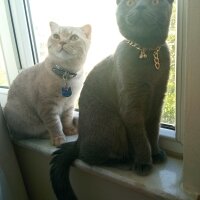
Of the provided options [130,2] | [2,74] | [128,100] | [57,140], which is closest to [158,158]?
[128,100]

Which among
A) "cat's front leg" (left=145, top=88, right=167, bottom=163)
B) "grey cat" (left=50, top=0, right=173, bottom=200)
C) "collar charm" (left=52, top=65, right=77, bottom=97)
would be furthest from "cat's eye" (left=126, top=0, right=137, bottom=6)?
"collar charm" (left=52, top=65, right=77, bottom=97)

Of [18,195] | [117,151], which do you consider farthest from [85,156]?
[18,195]

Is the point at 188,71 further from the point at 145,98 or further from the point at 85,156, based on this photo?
the point at 85,156

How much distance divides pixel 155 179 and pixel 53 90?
443 mm

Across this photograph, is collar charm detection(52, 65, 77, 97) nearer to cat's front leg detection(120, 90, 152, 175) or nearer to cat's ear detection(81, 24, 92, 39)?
cat's ear detection(81, 24, 92, 39)

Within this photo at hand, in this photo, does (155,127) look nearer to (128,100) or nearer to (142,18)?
(128,100)

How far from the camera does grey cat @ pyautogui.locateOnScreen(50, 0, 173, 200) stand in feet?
2.08

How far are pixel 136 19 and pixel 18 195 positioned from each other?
825 millimetres

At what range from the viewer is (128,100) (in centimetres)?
69

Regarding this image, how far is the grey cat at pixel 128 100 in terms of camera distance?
0.63 metres

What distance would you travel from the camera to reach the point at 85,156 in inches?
32.6

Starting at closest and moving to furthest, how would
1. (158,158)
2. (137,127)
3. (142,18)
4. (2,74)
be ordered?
1. (142,18)
2. (137,127)
3. (158,158)
4. (2,74)

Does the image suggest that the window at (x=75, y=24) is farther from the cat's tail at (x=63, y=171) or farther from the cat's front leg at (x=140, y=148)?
the cat's tail at (x=63, y=171)

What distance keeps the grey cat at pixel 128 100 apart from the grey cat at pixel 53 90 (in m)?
0.12
